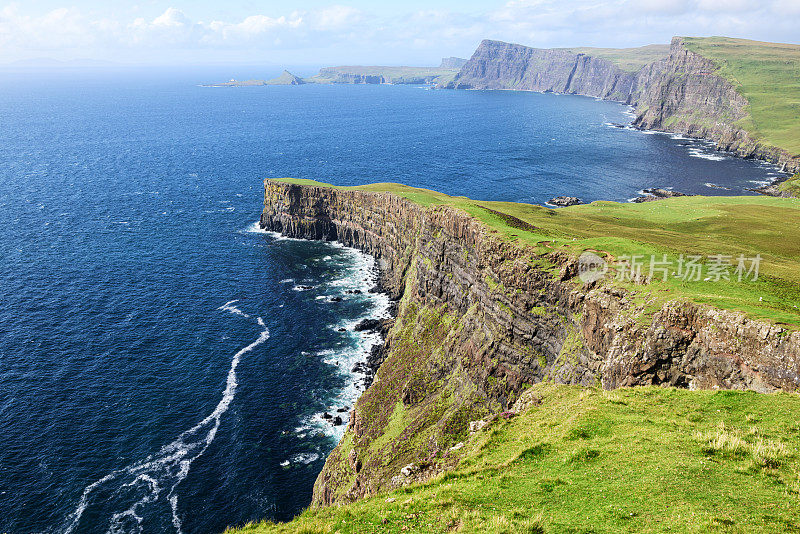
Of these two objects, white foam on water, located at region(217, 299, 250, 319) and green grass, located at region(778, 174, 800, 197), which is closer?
white foam on water, located at region(217, 299, 250, 319)

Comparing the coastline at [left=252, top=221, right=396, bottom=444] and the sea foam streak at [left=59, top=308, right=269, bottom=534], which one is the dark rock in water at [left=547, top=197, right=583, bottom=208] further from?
the sea foam streak at [left=59, top=308, right=269, bottom=534]

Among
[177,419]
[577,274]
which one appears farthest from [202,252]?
[577,274]

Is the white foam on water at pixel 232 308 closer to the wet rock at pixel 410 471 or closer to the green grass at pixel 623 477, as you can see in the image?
the wet rock at pixel 410 471

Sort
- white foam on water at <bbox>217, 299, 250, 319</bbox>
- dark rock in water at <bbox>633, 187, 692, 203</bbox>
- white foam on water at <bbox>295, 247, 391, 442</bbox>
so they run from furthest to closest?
dark rock in water at <bbox>633, 187, 692, 203</bbox> → white foam on water at <bbox>217, 299, 250, 319</bbox> → white foam on water at <bbox>295, 247, 391, 442</bbox>

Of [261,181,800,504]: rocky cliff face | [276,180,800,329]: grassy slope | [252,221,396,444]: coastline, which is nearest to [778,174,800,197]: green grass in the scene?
[276,180,800,329]: grassy slope

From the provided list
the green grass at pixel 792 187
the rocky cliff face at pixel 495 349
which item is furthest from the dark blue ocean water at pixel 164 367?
the green grass at pixel 792 187
